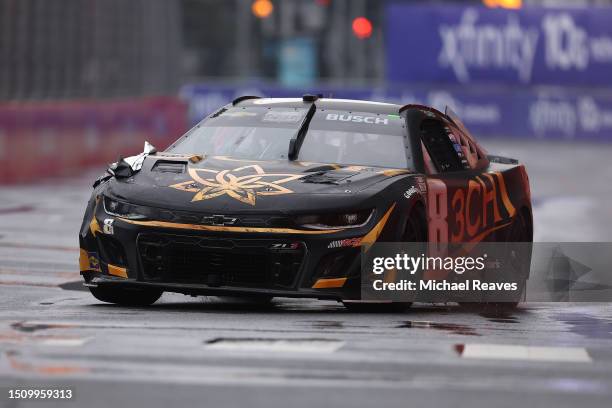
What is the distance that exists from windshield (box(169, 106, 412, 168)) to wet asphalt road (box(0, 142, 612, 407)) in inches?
37.6

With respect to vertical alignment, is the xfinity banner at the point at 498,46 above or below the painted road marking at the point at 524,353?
below

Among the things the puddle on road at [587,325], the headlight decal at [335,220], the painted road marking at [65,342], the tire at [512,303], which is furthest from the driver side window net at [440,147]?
the painted road marking at [65,342]

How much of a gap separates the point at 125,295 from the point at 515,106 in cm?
3932

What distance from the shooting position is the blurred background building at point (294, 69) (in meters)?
28.2

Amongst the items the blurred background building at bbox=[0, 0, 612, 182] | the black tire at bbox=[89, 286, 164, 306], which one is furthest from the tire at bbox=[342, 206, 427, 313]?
the blurred background building at bbox=[0, 0, 612, 182]

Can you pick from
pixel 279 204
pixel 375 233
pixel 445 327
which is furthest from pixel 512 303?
pixel 279 204

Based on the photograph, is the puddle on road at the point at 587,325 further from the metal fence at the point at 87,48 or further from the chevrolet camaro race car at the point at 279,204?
the metal fence at the point at 87,48

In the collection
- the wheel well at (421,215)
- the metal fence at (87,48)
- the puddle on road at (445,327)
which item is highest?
the wheel well at (421,215)

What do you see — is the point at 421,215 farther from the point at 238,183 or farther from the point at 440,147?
the point at 440,147

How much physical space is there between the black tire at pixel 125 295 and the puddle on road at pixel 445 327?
169cm

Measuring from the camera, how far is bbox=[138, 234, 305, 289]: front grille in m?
9.96

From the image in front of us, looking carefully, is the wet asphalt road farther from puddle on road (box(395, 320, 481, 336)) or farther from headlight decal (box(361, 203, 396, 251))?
headlight decal (box(361, 203, 396, 251))

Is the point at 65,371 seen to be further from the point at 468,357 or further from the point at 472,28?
the point at 472,28

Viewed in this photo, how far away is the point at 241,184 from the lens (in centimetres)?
1030
